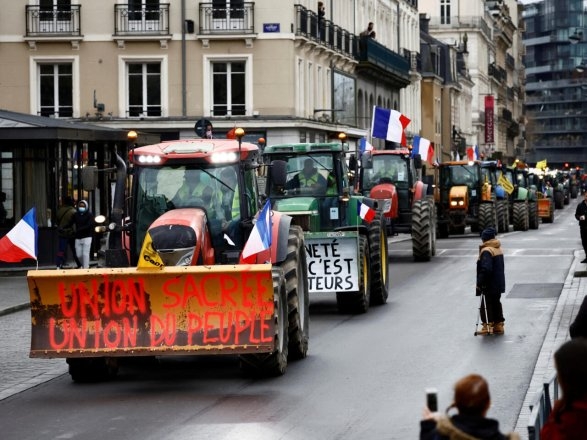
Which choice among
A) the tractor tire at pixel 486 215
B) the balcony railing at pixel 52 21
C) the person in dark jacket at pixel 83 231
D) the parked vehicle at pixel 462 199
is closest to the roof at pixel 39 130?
the person in dark jacket at pixel 83 231

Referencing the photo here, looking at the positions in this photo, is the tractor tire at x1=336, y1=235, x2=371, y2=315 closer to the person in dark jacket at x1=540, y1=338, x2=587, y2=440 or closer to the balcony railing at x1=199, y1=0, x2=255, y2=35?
the person in dark jacket at x1=540, y1=338, x2=587, y2=440

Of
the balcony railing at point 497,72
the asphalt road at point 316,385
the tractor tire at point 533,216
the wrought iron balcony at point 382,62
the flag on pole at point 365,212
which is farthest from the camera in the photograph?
the balcony railing at point 497,72

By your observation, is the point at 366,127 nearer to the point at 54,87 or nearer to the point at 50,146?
the point at 54,87

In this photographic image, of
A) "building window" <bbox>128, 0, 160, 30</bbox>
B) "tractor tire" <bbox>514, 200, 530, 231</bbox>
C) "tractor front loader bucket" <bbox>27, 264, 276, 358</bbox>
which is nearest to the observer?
"tractor front loader bucket" <bbox>27, 264, 276, 358</bbox>

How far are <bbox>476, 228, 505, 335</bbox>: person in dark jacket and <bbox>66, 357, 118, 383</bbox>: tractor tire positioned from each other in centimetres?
556

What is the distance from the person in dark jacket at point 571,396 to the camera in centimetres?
658

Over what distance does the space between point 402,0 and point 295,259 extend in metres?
63.5

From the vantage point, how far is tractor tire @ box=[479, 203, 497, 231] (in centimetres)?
5053

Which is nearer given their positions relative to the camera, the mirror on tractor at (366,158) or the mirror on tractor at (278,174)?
the mirror on tractor at (278,174)

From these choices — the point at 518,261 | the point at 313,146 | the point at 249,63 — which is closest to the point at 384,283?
the point at 313,146

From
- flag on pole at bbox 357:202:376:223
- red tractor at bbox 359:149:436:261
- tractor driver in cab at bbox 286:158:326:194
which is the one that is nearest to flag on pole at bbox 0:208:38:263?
flag on pole at bbox 357:202:376:223

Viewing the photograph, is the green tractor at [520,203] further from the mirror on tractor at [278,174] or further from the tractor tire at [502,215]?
the mirror on tractor at [278,174]

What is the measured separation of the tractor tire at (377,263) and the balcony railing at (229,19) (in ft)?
96.7

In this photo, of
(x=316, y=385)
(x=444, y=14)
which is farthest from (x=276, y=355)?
(x=444, y=14)
